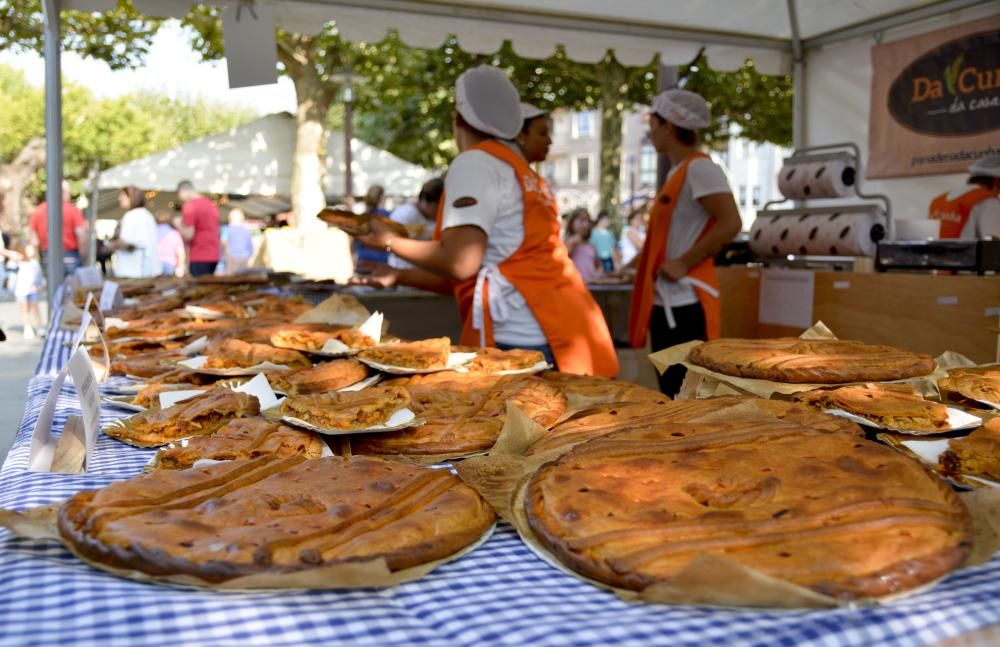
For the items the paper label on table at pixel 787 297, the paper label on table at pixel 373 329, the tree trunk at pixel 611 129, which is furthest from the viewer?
the tree trunk at pixel 611 129

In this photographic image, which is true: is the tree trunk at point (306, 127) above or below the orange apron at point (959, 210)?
above

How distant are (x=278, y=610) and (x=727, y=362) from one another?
1.51m

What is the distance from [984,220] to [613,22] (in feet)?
10.1

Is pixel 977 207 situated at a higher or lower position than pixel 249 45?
lower

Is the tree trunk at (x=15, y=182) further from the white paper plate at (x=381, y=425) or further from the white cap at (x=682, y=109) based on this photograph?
the white paper plate at (x=381, y=425)

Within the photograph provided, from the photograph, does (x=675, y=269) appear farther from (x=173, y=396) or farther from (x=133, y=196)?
(x=133, y=196)

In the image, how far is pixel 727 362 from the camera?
2262 mm

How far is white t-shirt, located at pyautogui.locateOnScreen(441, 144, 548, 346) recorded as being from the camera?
3340 millimetres

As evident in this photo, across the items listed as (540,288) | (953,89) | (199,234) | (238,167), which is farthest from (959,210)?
(238,167)

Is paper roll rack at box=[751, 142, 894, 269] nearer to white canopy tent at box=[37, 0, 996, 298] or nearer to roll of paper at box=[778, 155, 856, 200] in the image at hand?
roll of paper at box=[778, 155, 856, 200]

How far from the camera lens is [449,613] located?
1055mm

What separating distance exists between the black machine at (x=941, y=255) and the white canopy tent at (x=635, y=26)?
2.32 meters

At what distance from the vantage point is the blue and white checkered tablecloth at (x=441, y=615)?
37.6 inches

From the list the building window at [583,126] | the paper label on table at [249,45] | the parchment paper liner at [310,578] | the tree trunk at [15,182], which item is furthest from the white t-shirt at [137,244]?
the building window at [583,126]
